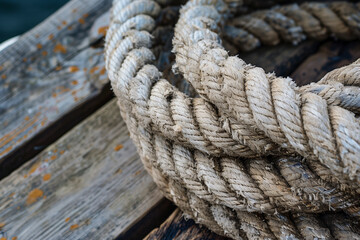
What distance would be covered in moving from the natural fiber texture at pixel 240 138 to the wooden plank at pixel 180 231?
4cm

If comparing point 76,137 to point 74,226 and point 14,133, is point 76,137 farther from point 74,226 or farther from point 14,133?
point 74,226

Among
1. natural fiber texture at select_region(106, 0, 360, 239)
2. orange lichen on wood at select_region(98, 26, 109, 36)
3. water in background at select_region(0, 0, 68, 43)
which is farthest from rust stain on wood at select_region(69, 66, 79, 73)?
water in background at select_region(0, 0, 68, 43)

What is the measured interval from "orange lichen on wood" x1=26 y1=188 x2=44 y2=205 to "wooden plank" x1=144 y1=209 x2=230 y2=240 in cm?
36

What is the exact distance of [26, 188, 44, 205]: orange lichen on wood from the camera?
3.68 feet

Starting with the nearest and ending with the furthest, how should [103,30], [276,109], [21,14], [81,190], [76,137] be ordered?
[276,109] → [81,190] → [76,137] → [103,30] → [21,14]

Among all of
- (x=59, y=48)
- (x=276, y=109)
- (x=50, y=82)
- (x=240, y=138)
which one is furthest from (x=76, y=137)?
(x=276, y=109)

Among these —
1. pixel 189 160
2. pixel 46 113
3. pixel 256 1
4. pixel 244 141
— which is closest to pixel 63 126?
pixel 46 113

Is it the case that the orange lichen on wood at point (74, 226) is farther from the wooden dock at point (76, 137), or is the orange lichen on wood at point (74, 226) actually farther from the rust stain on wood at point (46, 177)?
the rust stain on wood at point (46, 177)

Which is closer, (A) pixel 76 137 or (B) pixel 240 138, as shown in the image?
(B) pixel 240 138

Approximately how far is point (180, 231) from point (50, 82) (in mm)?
719

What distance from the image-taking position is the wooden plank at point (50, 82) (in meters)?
1.25

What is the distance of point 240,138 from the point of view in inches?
33.4

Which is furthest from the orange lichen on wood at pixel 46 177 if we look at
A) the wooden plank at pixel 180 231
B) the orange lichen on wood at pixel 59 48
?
the orange lichen on wood at pixel 59 48

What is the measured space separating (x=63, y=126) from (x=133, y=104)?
43 cm
